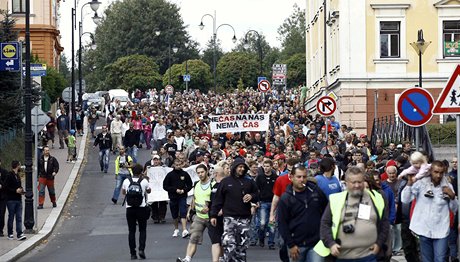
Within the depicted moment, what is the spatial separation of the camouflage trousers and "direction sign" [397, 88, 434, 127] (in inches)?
110

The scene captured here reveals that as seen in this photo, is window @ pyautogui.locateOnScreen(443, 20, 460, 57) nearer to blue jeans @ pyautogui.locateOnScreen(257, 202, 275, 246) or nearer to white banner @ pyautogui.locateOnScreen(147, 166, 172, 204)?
white banner @ pyautogui.locateOnScreen(147, 166, 172, 204)

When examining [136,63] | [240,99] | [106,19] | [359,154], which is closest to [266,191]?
[359,154]

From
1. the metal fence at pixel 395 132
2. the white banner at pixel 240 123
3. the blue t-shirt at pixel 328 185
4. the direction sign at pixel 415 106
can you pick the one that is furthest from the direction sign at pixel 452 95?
the white banner at pixel 240 123

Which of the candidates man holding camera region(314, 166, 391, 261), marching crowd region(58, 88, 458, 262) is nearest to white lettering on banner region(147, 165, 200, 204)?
marching crowd region(58, 88, 458, 262)

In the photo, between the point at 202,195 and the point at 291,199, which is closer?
the point at 291,199

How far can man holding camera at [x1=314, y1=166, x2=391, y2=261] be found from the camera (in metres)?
11.4

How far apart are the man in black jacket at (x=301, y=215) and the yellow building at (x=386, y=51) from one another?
1402 inches

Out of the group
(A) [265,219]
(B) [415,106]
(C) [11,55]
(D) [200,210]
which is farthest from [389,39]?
(B) [415,106]

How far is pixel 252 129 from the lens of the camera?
35562mm

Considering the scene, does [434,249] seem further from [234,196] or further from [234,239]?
[234,196]

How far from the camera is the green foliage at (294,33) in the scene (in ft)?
453

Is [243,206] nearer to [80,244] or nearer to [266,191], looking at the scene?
[266,191]

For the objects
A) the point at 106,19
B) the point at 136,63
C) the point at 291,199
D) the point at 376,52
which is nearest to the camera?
the point at 291,199

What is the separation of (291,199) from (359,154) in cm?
1088
